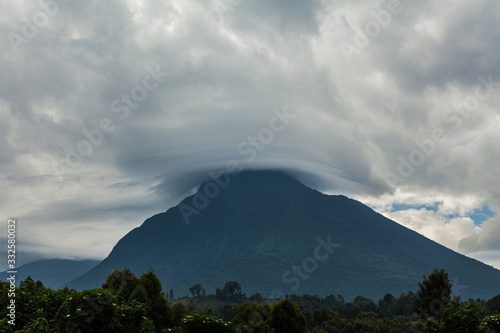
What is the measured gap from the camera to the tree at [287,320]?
38.7 m

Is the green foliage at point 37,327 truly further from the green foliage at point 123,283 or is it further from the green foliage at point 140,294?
the green foliage at point 123,283

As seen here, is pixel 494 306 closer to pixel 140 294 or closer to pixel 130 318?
pixel 140 294

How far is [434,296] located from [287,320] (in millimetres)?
12138

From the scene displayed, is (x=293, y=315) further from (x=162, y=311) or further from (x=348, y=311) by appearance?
(x=348, y=311)

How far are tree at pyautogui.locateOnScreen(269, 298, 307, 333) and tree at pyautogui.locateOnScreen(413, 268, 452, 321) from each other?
391 inches

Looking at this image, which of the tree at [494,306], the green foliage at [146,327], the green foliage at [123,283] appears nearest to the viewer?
the green foliage at [146,327]

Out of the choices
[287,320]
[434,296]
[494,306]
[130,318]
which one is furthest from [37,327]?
[494,306]

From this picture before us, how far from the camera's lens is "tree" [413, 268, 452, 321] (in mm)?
33000

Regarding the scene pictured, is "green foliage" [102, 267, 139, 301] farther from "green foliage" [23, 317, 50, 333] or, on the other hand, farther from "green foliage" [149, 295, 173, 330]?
"green foliage" [23, 317, 50, 333]

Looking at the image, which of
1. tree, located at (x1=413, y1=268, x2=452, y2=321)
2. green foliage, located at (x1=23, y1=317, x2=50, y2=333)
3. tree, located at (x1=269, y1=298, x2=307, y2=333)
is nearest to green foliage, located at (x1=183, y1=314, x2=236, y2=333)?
green foliage, located at (x1=23, y1=317, x2=50, y2=333)

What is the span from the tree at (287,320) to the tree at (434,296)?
992cm

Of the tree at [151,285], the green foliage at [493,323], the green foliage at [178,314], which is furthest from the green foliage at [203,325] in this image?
the green foliage at [178,314]

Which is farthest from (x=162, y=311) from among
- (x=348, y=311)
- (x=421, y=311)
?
(x=348, y=311)

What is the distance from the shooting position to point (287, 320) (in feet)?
127
